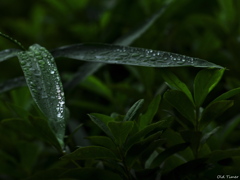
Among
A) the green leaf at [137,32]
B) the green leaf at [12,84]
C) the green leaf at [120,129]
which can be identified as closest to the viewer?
the green leaf at [120,129]

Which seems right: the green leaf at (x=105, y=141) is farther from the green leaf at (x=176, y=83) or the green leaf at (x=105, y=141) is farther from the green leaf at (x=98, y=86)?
the green leaf at (x=98, y=86)

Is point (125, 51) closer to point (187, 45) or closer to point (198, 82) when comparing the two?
point (198, 82)

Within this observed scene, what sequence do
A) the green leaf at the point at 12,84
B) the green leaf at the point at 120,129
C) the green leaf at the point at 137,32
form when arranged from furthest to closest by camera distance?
the green leaf at the point at 137,32 → the green leaf at the point at 12,84 → the green leaf at the point at 120,129

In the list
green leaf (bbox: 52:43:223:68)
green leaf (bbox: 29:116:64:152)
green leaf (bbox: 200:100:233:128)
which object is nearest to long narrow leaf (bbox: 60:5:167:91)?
green leaf (bbox: 52:43:223:68)

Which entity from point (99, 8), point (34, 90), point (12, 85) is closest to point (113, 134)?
point (34, 90)

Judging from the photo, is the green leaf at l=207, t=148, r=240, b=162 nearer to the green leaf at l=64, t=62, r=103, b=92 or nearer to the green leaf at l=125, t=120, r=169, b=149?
the green leaf at l=125, t=120, r=169, b=149

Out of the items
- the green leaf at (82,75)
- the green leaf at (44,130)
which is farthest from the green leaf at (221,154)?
the green leaf at (82,75)
